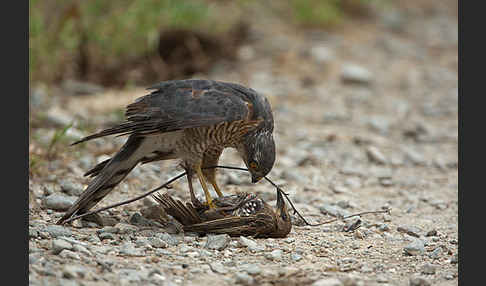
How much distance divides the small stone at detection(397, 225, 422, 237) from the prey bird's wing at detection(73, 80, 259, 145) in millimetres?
1385

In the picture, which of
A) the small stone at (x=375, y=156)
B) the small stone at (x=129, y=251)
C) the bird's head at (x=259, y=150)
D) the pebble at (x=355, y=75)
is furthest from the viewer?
the pebble at (x=355, y=75)

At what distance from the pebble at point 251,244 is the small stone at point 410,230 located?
4.17 ft

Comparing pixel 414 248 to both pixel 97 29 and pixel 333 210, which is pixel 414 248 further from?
pixel 97 29

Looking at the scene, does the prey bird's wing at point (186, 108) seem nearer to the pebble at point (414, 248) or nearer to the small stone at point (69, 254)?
the small stone at point (69, 254)

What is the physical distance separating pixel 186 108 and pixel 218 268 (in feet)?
3.76

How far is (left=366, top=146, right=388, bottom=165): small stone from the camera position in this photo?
7148 millimetres

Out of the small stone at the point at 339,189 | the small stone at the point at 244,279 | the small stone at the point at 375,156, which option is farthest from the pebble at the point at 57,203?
the small stone at the point at 375,156

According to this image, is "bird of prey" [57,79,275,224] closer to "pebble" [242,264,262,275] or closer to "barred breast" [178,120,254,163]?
"barred breast" [178,120,254,163]

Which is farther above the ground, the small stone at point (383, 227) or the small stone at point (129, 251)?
the small stone at point (129, 251)

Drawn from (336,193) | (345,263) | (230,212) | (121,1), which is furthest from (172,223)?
(121,1)

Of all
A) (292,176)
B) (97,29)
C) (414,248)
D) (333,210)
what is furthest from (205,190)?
(97,29)

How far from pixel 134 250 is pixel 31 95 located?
4454mm

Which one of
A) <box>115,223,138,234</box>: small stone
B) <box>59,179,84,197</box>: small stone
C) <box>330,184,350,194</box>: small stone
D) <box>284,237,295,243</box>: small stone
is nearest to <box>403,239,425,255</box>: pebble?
<box>284,237,295,243</box>: small stone

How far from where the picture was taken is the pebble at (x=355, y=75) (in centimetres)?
967
